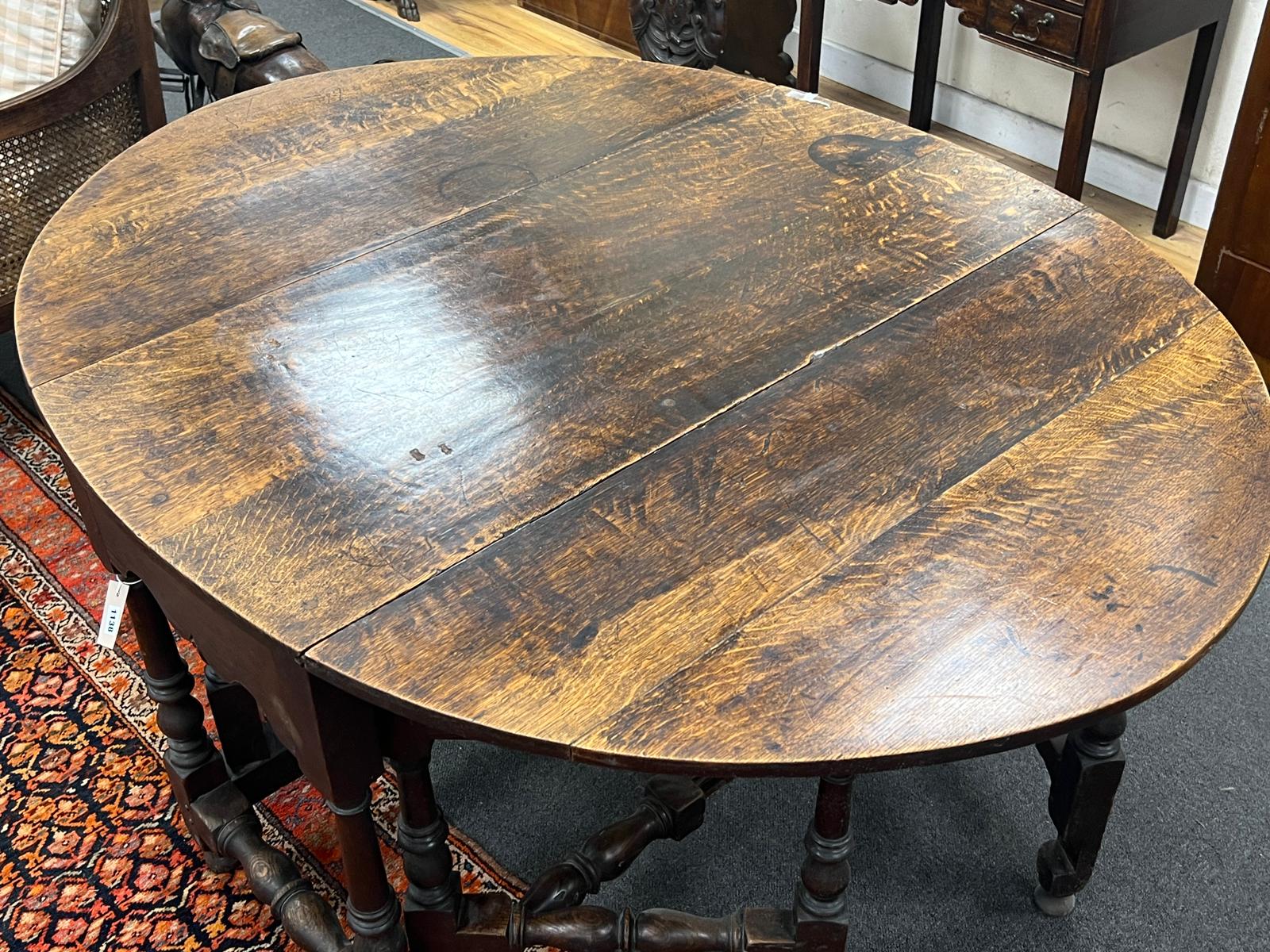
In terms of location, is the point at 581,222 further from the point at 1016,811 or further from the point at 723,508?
the point at 1016,811

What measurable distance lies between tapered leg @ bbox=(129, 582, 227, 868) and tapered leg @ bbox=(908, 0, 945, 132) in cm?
235

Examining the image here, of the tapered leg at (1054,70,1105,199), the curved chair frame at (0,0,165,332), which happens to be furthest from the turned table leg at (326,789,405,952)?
the tapered leg at (1054,70,1105,199)

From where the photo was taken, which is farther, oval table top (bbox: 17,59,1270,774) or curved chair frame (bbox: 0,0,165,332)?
curved chair frame (bbox: 0,0,165,332)

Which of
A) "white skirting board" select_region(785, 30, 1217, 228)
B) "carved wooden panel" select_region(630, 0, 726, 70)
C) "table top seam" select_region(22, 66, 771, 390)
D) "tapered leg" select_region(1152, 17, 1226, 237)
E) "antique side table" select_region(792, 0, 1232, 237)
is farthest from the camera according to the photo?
"carved wooden panel" select_region(630, 0, 726, 70)

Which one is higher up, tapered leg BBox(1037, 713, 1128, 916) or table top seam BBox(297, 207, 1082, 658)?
table top seam BBox(297, 207, 1082, 658)

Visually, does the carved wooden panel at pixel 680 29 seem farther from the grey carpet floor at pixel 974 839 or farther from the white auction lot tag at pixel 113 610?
the white auction lot tag at pixel 113 610

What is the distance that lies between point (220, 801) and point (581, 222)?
2.65 feet

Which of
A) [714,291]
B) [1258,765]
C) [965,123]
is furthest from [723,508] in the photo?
[965,123]

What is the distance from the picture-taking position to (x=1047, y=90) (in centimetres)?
312

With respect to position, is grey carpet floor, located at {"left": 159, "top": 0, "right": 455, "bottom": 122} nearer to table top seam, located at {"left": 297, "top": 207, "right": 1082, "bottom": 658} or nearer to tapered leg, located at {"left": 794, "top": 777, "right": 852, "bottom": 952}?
table top seam, located at {"left": 297, "top": 207, "right": 1082, "bottom": 658}

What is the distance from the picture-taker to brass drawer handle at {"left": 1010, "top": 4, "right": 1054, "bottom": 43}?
8.09 ft

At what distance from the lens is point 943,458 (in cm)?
108

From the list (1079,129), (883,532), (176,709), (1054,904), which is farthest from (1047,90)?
(176,709)

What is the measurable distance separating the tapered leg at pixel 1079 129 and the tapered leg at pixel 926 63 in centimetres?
65
